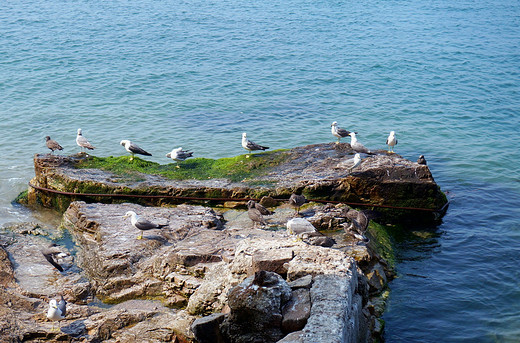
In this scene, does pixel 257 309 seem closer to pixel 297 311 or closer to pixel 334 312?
pixel 297 311

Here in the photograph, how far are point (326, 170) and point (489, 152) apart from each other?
8405mm

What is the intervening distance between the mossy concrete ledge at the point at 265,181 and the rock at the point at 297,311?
541 centimetres

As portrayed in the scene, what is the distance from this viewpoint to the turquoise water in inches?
459

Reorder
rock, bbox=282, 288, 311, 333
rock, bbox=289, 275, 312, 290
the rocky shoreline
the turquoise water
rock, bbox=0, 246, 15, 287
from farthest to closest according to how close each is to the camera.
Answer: the turquoise water
rock, bbox=0, 246, 15, 287
rock, bbox=289, 275, 312, 290
the rocky shoreline
rock, bbox=282, 288, 311, 333

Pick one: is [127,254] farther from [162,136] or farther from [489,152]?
[489,152]

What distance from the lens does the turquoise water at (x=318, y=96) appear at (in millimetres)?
11656

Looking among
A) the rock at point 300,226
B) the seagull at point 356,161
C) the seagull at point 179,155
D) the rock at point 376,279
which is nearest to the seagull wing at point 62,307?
the rock at point 300,226

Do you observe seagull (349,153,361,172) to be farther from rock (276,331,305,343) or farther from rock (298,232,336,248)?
rock (276,331,305,343)

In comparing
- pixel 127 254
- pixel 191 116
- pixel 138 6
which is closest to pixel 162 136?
pixel 191 116

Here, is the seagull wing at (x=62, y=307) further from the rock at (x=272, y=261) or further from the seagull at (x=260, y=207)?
the seagull at (x=260, y=207)

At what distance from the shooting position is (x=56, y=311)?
26.4ft

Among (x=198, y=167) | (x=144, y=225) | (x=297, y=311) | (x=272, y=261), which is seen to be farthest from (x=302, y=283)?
(x=198, y=167)

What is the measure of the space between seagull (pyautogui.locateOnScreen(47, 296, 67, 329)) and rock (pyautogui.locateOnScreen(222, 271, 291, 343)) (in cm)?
256

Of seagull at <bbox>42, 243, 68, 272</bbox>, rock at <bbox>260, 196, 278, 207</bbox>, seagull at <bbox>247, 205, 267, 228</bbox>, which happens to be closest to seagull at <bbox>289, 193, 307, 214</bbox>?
seagull at <bbox>247, 205, 267, 228</bbox>
